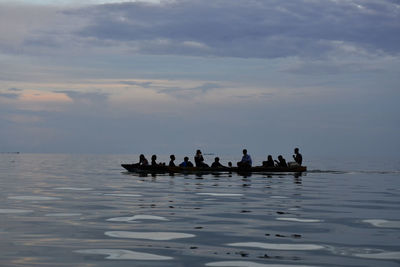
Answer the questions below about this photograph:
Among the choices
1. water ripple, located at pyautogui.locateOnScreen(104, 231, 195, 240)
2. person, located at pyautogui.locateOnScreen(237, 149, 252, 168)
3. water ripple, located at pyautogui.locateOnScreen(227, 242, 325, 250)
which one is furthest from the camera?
person, located at pyautogui.locateOnScreen(237, 149, 252, 168)

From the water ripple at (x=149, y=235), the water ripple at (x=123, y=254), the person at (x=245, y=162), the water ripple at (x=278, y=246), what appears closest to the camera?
the water ripple at (x=123, y=254)

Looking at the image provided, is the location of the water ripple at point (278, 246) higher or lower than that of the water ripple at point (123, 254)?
higher

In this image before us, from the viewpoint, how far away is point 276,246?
9.47m

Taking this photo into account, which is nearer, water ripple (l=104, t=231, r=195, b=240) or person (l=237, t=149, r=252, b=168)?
water ripple (l=104, t=231, r=195, b=240)

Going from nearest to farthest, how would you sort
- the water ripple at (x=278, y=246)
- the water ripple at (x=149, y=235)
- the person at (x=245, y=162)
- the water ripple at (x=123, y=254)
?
the water ripple at (x=123, y=254) → the water ripple at (x=278, y=246) → the water ripple at (x=149, y=235) → the person at (x=245, y=162)

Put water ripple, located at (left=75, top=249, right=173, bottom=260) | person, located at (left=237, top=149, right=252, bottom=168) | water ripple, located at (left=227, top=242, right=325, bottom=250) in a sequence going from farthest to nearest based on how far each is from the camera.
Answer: person, located at (left=237, top=149, right=252, bottom=168) < water ripple, located at (left=227, top=242, right=325, bottom=250) < water ripple, located at (left=75, top=249, right=173, bottom=260)

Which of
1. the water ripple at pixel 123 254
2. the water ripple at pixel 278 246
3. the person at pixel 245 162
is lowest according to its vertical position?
the water ripple at pixel 123 254

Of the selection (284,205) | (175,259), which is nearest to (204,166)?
(284,205)

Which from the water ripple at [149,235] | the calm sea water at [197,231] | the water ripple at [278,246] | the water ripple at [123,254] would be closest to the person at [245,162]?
the calm sea water at [197,231]

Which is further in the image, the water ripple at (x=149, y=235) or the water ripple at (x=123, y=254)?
the water ripple at (x=149, y=235)

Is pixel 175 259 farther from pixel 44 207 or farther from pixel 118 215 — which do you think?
pixel 44 207

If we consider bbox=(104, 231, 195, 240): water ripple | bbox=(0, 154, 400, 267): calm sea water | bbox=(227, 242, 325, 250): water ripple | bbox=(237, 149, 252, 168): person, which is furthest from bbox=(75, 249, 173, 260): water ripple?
bbox=(237, 149, 252, 168): person

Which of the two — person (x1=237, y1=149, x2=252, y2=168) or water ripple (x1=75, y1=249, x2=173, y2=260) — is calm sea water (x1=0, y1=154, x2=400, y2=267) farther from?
person (x1=237, y1=149, x2=252, y2=168)

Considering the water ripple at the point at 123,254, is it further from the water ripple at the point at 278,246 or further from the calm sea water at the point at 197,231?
the water ripple at the point at 278,246
